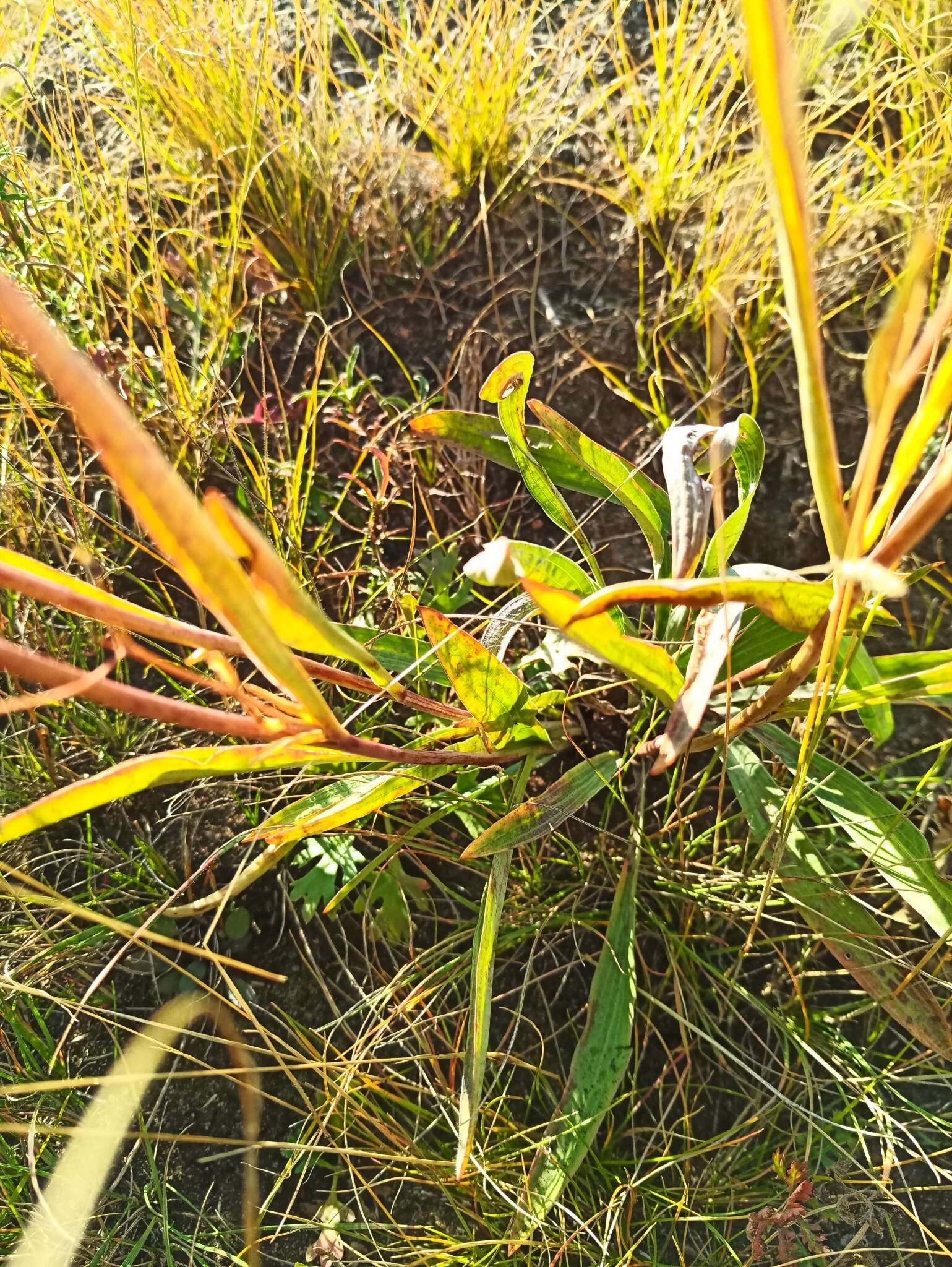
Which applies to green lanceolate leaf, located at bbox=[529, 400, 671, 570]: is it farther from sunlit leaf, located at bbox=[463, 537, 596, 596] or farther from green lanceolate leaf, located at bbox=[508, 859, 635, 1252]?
green lanceolate leaf, located at bbox=[508, 859, 635, 1252]

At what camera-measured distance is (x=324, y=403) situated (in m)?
1.17

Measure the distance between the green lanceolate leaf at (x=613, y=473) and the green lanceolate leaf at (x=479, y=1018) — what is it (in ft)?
1.19

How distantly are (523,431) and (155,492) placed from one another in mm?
578

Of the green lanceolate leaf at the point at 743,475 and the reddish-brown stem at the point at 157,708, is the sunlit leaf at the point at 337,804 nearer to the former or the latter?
the reddish-brown stem at the point at 157,708

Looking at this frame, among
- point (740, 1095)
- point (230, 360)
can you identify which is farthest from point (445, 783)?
point (230, 360)

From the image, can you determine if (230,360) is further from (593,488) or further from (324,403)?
(593,488)

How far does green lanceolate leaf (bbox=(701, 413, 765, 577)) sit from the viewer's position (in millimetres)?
812

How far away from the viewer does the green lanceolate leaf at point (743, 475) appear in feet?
2.66

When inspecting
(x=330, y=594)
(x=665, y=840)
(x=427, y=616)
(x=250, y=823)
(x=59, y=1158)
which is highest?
(x=427, y=616)

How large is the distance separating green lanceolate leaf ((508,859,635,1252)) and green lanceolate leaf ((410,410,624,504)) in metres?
0.47

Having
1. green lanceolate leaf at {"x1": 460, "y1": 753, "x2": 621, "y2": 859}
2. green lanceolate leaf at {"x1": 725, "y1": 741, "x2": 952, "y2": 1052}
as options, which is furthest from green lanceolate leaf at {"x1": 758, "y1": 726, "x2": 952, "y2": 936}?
green lanceolate leaf at {"x1": 460, "y1": 753, "x2": 621, "y2": 859}

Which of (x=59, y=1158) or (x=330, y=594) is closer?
(x=59, y=1158)

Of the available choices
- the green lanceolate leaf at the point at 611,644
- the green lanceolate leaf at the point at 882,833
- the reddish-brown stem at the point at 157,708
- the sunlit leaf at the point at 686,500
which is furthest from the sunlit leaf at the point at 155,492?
the green lanceolate leaf at the point at 882,833

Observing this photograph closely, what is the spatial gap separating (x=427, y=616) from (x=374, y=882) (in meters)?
0.39
